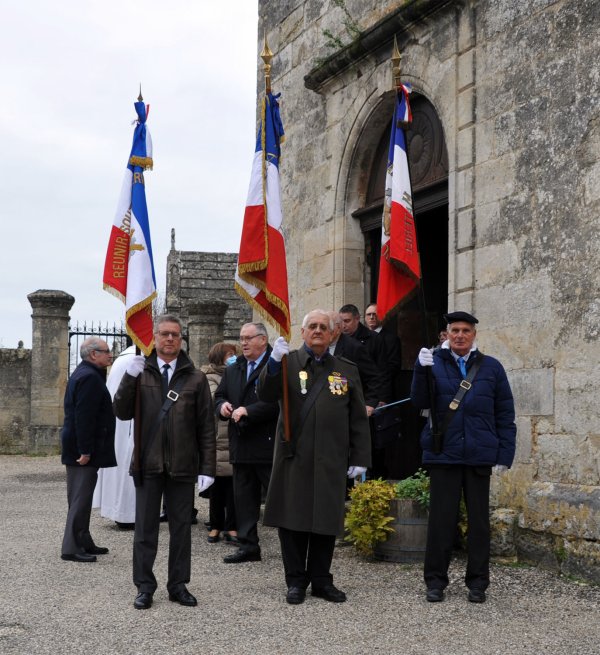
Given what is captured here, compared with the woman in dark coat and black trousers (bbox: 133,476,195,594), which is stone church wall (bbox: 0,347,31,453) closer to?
the woman in dark coat

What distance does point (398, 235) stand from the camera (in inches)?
258

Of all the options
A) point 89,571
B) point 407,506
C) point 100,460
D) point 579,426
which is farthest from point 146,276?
point 579,426

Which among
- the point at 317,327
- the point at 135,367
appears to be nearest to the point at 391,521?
the point at 317,327

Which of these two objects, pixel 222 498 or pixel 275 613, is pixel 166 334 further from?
pixel 222 498

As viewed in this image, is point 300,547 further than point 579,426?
No

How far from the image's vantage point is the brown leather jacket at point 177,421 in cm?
523

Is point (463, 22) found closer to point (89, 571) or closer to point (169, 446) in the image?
point (169, 446)

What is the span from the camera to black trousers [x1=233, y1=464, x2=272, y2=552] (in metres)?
6.56

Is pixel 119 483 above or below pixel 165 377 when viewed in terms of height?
below

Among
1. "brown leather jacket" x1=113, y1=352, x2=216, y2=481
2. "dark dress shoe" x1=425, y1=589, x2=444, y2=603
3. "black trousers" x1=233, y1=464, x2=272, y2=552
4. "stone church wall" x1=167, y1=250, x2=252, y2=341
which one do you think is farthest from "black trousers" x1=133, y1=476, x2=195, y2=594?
"stone church wall" x1=167, y1=250, x2=252, y2=341

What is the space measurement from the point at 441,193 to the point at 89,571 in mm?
4356

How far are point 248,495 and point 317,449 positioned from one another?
1552 millimetres

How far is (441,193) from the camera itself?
311 inches

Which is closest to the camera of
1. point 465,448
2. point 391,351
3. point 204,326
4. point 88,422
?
point 465,448
